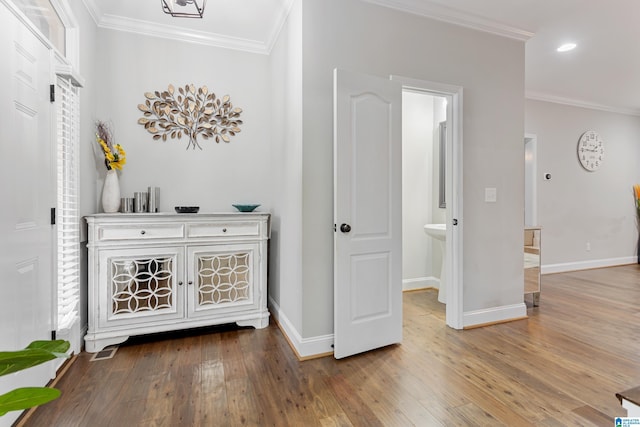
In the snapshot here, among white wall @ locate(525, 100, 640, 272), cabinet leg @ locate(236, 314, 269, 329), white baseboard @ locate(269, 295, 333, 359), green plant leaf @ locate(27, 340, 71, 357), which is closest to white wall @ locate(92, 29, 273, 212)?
cabinet leg @ locate(236, 314, 269, 329)

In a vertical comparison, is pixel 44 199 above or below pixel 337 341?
above

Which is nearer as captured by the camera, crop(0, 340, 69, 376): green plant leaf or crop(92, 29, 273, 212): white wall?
crop(0, 340, 69, 376): green plant leaf

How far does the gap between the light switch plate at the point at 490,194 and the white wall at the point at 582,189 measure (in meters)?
2.65

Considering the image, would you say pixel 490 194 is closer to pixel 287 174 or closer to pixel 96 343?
pixel 287 174

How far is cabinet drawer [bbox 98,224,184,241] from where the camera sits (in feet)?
8.31

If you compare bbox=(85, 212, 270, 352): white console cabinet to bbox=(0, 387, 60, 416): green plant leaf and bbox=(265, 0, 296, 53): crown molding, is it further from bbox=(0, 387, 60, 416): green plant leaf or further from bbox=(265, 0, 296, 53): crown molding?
bbox=(0, 387, 60, 416): green plant leaf

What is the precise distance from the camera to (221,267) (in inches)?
113

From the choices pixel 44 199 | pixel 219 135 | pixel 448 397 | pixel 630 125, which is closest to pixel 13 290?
pixel 44 199

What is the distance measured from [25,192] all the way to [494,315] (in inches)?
144

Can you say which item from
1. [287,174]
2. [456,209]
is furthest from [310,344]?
[456,209]

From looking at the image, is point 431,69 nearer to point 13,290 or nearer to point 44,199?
point 44,199

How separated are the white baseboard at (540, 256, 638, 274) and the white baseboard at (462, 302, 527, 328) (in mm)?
2400

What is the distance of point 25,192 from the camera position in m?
1.71

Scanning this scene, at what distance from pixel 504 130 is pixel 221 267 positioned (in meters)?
2.96
